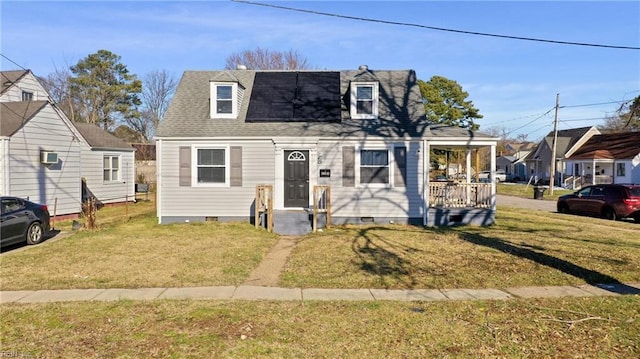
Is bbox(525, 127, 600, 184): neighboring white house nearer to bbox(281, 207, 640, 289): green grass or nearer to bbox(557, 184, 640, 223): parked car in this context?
bbox(557, 184, 640, 223): parked car

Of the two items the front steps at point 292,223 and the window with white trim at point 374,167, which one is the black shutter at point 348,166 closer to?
the window with white trim at point 374,167

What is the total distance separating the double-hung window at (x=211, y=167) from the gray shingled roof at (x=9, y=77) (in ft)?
37.7

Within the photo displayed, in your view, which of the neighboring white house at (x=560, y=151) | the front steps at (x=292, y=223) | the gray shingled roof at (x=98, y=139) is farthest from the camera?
the neighboring white house at (x=560, y=151)

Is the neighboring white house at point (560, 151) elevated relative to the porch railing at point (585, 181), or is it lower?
elevated

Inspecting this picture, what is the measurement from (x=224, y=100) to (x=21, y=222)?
7301 millimetres

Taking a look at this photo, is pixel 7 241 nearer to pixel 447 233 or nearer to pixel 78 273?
pixel 78 273

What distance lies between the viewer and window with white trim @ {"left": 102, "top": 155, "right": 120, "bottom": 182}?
20.5m

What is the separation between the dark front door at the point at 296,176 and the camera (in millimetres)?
14281

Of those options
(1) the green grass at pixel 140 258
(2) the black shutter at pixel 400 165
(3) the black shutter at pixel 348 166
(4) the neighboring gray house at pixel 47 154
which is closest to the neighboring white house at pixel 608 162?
(2) the black shutter at pixel 400 165

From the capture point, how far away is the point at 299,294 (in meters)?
6.48

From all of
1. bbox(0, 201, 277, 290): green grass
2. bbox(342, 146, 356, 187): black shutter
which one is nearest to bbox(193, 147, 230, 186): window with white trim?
bbox(0, 201, 277, 290): green grass

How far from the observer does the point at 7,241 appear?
33.3 ft

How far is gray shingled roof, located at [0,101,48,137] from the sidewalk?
10575mm

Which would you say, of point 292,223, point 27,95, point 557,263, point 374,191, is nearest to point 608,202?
point 374,191
